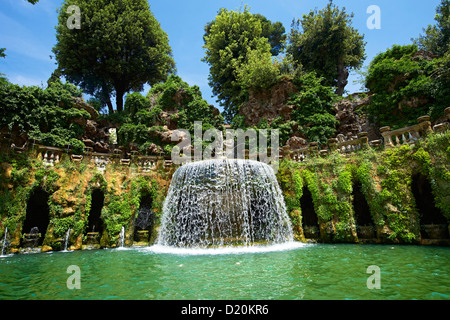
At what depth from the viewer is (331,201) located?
10367mm

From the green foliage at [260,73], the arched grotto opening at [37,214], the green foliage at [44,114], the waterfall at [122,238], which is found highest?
the green foliage at [260,73]

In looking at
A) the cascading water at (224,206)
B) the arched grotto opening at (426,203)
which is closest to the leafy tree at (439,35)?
the arched grotto opening at (426,203)

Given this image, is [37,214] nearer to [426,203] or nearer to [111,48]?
[111,48]

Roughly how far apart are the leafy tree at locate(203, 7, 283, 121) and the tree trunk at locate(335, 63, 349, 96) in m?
7.29

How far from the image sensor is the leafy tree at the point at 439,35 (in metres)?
18.6

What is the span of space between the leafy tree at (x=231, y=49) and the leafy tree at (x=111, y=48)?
5.58m

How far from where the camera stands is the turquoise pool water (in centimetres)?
364

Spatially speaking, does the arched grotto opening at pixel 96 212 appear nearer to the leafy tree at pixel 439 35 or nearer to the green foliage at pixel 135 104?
the green foliage at pixel 135 104

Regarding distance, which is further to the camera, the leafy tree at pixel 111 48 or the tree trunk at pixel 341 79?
the tree trunk at pixel 341 79

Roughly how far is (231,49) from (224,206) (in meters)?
19.8

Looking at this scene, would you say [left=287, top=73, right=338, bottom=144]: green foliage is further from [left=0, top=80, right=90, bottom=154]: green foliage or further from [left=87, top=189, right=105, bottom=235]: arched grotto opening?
[left=0, top=80, right=90, bottom=154]: green foliage

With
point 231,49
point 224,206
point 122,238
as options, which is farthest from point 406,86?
point 122,238
